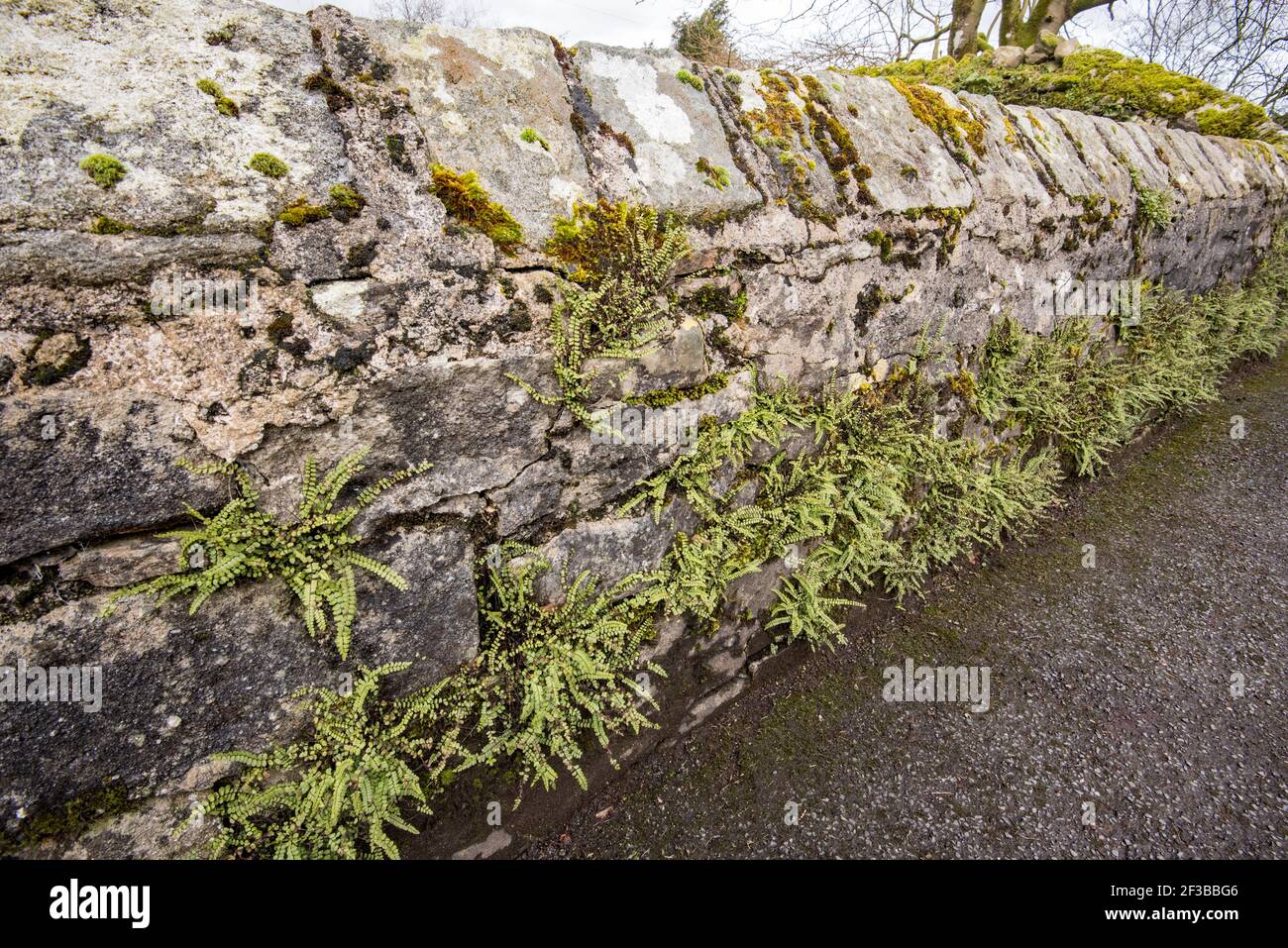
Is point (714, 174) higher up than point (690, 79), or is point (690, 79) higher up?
point (690, 79)

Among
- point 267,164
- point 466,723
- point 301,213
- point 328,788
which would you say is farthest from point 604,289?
point 328,788

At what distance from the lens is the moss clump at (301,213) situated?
1584mm

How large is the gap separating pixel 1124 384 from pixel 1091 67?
4.38 meters

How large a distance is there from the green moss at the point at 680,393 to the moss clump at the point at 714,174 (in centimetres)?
82

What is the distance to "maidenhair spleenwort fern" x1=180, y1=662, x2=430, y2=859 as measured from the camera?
175 centimetres

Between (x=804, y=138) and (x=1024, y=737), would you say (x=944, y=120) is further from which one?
(x=1024, y=737)

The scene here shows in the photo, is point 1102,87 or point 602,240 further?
point 1102,87

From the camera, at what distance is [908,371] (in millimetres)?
3260

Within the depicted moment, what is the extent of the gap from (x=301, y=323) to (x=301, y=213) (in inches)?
12.9

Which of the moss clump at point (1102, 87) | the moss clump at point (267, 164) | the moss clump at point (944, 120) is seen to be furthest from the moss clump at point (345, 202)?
the moss clump at point (1102, 87)

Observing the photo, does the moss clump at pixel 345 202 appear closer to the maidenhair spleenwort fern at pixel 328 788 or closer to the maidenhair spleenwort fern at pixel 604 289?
the maidenhair spleenwort fern at pixel 604 289

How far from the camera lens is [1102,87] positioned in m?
5.96

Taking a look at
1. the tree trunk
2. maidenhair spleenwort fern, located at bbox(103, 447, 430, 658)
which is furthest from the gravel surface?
the tree trunk

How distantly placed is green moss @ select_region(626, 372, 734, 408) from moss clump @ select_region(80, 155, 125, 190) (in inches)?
63.7
